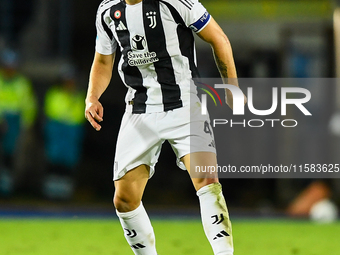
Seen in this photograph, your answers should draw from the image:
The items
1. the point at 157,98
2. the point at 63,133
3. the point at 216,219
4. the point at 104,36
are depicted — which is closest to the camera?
the point at 216,219

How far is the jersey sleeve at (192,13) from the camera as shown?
330 centimetres

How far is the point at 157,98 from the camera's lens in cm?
346

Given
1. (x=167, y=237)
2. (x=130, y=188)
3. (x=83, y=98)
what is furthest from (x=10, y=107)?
(x=130, y=188)

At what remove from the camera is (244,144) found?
33.1 ft

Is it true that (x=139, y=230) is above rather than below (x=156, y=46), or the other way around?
below

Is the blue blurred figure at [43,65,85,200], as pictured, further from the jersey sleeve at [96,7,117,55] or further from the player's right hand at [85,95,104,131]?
the player's right hand at [85,95,104,131]

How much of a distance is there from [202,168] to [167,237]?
2849 millimetres

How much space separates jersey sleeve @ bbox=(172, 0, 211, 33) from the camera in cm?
330

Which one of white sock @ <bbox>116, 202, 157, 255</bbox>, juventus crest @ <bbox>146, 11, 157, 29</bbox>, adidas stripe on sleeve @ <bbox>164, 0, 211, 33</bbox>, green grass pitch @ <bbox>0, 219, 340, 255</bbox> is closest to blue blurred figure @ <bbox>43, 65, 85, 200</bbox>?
green grass pitch @ <bbox>0, 219, 340, 255</bbox>

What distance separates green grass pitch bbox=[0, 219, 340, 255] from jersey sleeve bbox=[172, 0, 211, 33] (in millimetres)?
2268

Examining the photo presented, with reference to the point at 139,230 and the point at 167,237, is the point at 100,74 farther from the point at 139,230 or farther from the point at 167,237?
the point at 167,237

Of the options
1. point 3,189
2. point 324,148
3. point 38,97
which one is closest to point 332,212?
point 324,148

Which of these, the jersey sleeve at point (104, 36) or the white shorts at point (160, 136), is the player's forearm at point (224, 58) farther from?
the jersey sleeve at point (104, 36)

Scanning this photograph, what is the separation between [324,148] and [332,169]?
66 cm
